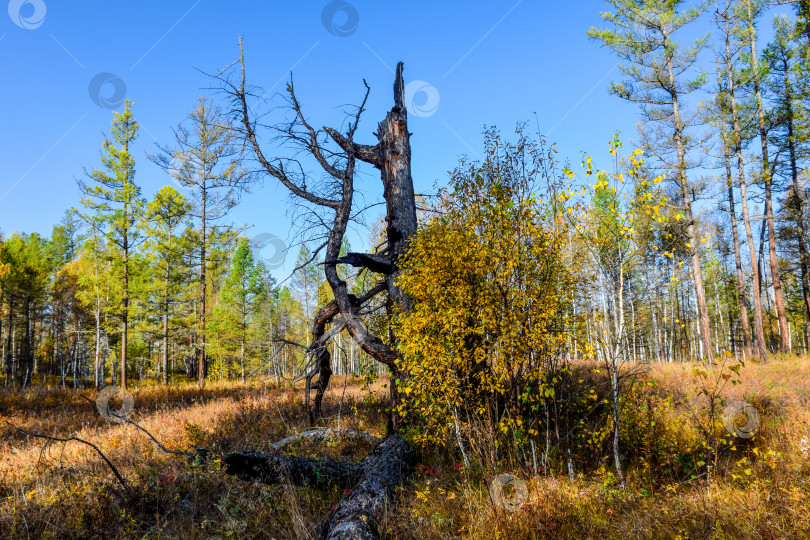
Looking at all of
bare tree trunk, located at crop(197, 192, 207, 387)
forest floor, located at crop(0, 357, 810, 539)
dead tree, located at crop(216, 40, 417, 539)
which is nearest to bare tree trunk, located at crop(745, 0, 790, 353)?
forest floor, located at crop(0, 357, 810, 539)

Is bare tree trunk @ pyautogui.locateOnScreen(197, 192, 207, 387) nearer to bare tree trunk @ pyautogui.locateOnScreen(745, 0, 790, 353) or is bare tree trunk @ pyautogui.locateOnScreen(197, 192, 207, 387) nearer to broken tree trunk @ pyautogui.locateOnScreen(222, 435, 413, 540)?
broken tree trunk @ pyautogui.locateOnScreen(222, 435, 413, 540)

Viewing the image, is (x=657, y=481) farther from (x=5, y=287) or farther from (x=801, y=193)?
(x=5, y=287)

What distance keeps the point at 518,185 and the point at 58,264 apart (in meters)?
41.3

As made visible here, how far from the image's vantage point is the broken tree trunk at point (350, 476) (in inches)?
163

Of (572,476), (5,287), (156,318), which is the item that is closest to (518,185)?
(572,476)

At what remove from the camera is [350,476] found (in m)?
5.78

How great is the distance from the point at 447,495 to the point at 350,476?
62.6 inches

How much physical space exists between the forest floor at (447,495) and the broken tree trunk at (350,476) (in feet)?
0.55

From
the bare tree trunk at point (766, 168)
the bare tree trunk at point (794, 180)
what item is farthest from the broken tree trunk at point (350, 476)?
the bare tree trunk at point (794, 180)

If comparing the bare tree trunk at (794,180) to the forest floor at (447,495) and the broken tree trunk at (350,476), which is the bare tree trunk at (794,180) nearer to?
the forest floor at (447,495)

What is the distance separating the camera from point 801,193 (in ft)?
60.7

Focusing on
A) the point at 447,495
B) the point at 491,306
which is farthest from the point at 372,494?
the point at 491,306

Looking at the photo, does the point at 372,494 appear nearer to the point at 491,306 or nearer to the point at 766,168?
the point at 491,306

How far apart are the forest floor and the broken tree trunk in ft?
0.55
